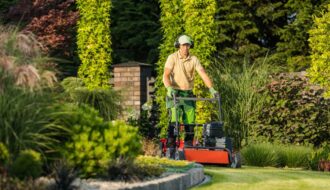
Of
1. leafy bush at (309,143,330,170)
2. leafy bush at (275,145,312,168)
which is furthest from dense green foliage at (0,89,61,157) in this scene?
leafy bush at (275,145,312,168)

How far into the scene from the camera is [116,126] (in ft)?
27.1

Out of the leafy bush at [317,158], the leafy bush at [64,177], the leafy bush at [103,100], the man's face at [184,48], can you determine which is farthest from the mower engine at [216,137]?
the leafy bush at [64,177]

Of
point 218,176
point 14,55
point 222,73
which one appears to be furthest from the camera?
point 222,73

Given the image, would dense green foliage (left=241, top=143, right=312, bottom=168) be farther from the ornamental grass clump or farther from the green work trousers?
the ornamental grass clump

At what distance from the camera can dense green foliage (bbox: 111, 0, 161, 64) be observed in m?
24.2

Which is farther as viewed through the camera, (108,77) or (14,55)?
(108,77)

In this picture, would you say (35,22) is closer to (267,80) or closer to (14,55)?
(267,80)

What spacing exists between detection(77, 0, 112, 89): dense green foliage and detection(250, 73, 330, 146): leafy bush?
463 centimetres

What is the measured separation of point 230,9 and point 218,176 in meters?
13.8

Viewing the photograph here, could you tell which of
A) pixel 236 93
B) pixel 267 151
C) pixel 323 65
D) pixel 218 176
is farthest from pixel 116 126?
pixel 323 65

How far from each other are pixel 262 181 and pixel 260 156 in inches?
152

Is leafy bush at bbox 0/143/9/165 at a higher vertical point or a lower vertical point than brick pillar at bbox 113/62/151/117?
lower

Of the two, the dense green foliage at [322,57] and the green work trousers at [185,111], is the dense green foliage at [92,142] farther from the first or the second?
the dense green foliage at [322,57]

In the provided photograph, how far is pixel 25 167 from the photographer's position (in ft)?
22.1
